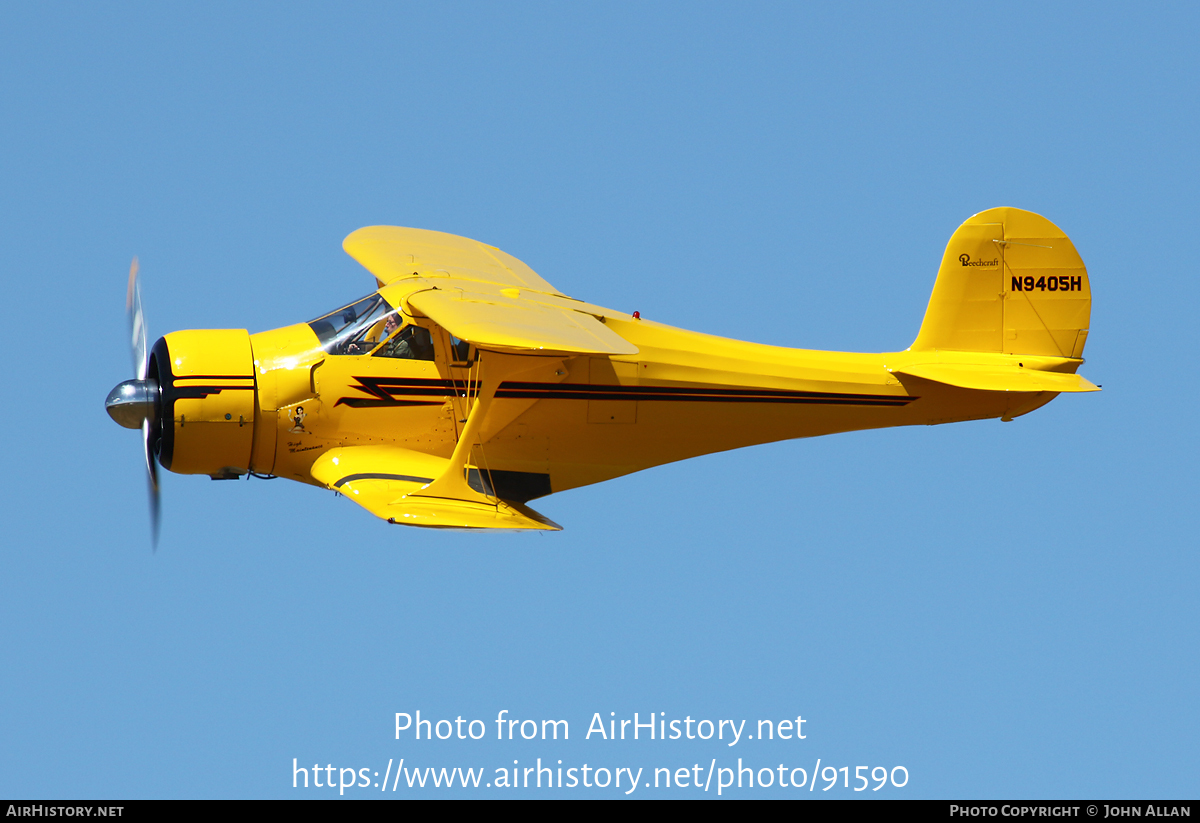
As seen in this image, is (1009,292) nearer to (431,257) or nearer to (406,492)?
(431,257)

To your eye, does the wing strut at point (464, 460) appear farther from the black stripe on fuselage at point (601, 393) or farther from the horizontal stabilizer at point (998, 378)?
the horizontal stabilizer at point (998, 378)

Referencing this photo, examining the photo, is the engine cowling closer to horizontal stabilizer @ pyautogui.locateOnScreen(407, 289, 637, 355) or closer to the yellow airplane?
the yellow airplane

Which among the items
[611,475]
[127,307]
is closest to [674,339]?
[611,475]

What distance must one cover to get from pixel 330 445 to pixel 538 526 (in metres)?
2.00

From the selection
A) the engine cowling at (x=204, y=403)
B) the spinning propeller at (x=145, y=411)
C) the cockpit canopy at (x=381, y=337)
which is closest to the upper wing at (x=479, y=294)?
the cockpit canopy at (x=381, y=337)

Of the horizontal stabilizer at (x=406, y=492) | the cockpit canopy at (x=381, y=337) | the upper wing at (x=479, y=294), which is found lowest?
the horizontal stabilizer at (x=406, y=492)

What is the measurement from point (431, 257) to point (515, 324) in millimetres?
2641

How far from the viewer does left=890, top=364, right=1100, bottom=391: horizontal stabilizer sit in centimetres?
1430

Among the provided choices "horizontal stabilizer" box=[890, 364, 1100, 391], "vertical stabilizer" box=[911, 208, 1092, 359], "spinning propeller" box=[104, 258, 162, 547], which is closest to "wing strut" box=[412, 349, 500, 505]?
"spinning propeller" box=[104, 258, 162, 547]

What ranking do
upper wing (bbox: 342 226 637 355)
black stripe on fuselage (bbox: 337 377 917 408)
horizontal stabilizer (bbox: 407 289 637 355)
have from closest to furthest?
horizontal stabilizer (bbox: 407 289 637 355), upper wing (bbox: 342 226 637 355), black stripe on fuselage (bbox: 337 377 917 408)

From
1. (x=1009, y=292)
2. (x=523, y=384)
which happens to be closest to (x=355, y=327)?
(x=523, y=384)

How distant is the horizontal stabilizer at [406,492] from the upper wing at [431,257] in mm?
1505

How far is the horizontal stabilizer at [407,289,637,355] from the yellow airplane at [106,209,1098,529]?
4cm

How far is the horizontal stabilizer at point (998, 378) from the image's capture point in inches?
563
